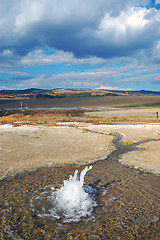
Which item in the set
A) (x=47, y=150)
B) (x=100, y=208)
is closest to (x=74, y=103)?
Answer: (x=47, y=150)

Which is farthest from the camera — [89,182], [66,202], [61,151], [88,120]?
[88,120]

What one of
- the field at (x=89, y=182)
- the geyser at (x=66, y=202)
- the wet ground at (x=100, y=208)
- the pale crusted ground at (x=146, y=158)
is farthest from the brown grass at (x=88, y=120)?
the geyser at (x=66, y=202)

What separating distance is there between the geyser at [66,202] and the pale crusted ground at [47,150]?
343 centimetres

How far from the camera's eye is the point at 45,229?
6.23 meters

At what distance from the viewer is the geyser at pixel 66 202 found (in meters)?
6.94

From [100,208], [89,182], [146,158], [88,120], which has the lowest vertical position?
[100,208]

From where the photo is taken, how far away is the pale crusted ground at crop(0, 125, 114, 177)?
39.0ft

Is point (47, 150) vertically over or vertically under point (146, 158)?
over

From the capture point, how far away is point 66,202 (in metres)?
7.66

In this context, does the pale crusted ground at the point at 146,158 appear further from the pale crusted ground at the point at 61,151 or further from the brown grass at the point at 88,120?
the brown grass at the point at 88,120

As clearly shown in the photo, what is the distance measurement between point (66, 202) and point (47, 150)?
23.7ft

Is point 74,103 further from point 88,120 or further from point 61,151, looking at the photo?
point 61,151

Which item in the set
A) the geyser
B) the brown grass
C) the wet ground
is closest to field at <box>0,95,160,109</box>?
the brown grass

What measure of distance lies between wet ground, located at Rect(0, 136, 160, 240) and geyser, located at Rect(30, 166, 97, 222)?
24cm
